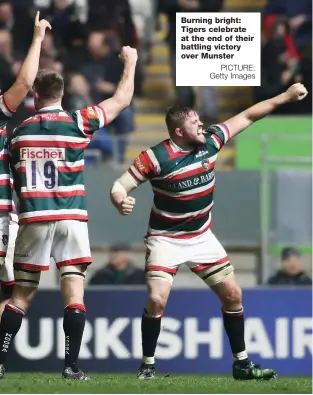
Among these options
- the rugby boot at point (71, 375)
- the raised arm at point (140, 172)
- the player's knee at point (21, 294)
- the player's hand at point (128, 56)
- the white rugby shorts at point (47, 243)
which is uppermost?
the player's hand at point (128, 56)

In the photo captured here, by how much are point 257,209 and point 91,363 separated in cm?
205

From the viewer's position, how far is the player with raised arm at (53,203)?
28.7 feet

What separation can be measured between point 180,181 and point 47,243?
97 centimetres

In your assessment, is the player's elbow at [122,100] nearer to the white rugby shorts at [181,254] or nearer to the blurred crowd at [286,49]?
the white rugby shorts at [181,254]

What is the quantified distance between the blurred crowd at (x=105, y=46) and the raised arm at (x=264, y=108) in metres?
4.45

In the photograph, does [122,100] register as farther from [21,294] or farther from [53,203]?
[21,294]

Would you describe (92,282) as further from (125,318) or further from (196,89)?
(196,89)

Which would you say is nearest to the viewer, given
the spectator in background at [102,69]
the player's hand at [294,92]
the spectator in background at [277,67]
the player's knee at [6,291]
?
the player's hand at [294,92]

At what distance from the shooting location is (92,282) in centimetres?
1260

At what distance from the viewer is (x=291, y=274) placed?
12570 mm

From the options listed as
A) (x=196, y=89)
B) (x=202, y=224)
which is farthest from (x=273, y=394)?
(x=196, y=89)

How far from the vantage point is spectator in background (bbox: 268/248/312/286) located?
1255 cm

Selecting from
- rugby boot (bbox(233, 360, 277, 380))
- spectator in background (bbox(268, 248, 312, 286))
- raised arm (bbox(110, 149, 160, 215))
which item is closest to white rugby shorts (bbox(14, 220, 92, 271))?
raised arm (bbox(110, 149, 160, 215))
